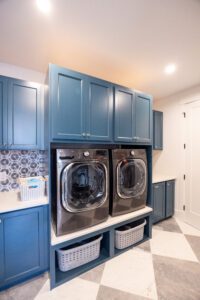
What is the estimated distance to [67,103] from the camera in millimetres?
1563

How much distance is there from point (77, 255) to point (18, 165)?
4.60 feet

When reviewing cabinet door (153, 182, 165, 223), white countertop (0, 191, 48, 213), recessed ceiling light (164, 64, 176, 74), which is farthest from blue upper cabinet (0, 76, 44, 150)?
cabinet door (153, 182, 165, 223)

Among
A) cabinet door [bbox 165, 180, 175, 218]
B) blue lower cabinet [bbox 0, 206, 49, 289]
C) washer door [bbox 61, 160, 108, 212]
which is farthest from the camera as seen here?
cabinet door [bbox 165, 180, 175, 218]

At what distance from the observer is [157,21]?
1.37 m

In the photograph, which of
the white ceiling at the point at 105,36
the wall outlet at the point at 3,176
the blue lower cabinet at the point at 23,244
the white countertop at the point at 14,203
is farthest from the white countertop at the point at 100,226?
the white ceiling at the point at 105,36

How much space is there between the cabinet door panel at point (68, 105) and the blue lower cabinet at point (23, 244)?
2.84ft

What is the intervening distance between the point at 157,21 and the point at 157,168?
279cm

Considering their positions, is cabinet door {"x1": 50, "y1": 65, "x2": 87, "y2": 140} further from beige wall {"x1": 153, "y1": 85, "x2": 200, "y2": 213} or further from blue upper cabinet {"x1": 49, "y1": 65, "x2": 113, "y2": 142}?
beige wall {"x1": 153, "y1": 85, "x2": 200, "y2": 213}

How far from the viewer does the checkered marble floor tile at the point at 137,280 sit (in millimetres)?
1417

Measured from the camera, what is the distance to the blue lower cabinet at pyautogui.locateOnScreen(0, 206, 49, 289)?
1.41 metres

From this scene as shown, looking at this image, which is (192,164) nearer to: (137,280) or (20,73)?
(137,280)

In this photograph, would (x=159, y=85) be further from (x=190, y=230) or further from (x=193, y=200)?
(x=190, y=230)

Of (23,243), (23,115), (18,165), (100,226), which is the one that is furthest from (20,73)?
(100,226)

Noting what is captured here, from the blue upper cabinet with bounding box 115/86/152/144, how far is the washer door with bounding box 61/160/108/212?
549 mm
